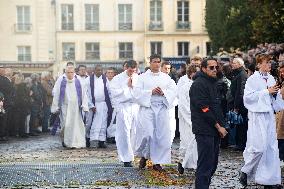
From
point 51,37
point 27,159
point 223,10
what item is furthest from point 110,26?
point 27,159

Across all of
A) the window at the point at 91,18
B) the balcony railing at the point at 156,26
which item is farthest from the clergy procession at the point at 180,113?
the balcony railing at the point at 156,26

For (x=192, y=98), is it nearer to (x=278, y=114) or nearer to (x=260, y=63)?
(x=260, y=63)

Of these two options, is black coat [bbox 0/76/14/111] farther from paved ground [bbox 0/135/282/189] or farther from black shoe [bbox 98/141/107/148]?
black shoe [bbox 98/141/107/148]

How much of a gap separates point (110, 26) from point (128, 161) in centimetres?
4472

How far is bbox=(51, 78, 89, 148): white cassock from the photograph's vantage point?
1920 cm

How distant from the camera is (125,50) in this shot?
5878 cm

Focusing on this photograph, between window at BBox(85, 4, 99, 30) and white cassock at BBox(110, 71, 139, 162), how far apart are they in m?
43.4

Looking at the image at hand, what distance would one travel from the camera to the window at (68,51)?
191 feet

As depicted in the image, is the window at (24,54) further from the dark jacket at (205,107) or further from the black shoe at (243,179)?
the dark jacket at (205,107)

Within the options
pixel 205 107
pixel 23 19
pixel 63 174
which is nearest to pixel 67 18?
pixel 23 19

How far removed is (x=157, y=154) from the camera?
13664mm

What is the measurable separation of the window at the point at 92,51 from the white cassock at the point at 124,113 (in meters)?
42.8

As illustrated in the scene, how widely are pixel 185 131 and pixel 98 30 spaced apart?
4542 centimetres

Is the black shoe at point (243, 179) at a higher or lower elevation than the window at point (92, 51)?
lower
